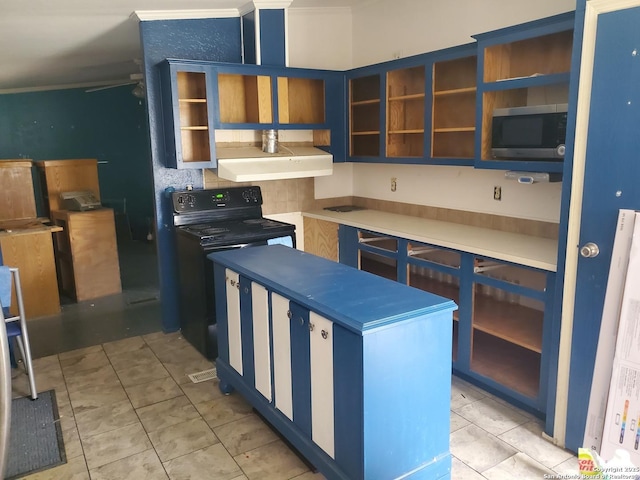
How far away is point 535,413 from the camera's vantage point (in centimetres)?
271

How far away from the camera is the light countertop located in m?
2.66

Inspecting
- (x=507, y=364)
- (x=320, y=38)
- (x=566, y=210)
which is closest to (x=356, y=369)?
(x=566, y=210)

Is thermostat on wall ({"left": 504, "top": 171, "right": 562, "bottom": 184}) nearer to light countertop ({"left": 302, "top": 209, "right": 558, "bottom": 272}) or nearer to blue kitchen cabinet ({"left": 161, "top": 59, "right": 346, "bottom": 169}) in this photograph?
light countertop ({"left": 302, "top": 209, "right": 558, "bottom": 272})

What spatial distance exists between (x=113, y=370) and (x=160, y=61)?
2.20 meters

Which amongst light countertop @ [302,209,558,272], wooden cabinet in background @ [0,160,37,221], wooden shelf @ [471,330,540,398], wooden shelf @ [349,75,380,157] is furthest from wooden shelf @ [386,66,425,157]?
wooden cabinet in background @ [0,160,37,221]

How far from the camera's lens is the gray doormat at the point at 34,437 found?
2410 mm

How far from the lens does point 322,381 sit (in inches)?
82.1

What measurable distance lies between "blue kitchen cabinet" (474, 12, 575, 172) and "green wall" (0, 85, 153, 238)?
609 centimetres

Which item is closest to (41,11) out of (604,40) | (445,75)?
(445,75)

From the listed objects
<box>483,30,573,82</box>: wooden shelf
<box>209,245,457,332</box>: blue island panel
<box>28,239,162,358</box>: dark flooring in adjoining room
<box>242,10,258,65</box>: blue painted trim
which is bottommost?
<box>28,239,162,358</box>: dark flooring in adjoining room

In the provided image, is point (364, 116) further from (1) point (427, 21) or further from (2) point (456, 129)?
(2) point (456, 129)

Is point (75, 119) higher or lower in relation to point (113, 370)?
higher

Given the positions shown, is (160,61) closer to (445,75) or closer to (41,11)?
(41,11)

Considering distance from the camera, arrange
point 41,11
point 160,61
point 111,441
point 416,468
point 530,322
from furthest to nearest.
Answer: point 160,61, point 41,11, point 530,322, point 111,441, point 416,468
